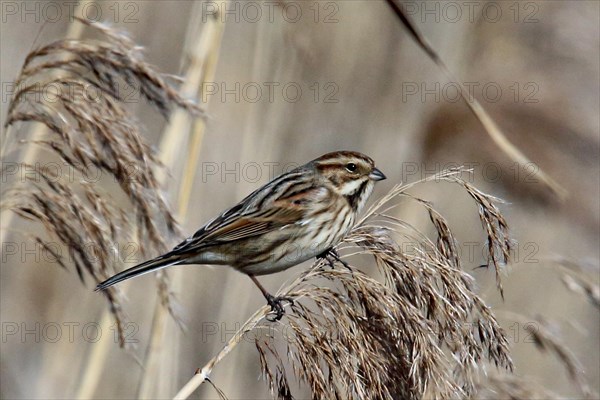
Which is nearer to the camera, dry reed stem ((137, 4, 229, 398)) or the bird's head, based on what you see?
dry reed stem ((137, 4, 229, 398))

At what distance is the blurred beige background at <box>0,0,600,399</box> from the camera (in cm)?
335

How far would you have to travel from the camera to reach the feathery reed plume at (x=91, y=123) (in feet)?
6.90

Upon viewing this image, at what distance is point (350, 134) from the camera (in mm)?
3695

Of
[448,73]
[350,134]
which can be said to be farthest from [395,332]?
[350,134]

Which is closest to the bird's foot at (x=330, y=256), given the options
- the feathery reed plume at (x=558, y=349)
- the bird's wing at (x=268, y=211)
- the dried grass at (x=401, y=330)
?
the bird's wing at (x=268, y=211)

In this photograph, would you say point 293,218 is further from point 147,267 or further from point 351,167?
point 147,267

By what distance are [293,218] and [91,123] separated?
918mm

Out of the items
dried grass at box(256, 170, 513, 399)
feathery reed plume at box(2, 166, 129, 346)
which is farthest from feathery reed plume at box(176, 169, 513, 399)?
feathery reed plume at box(2, 166, 129, 346)

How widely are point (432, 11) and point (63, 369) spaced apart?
6.93 ft

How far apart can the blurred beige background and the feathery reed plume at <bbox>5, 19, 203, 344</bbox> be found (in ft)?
3.24

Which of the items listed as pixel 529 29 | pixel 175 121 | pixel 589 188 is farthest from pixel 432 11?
pixel 175 121

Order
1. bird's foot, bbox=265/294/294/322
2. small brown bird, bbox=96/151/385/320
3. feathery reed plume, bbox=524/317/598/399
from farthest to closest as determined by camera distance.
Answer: small brown bird, bbox=96/151/385/320 < feathery reed plume, bbox=524/317/598/399 < bird's foot, bbox=265/294/294/322

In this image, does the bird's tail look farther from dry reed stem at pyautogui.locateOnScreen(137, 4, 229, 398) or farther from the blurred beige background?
the blurred beige background

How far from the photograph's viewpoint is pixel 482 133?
339cm
